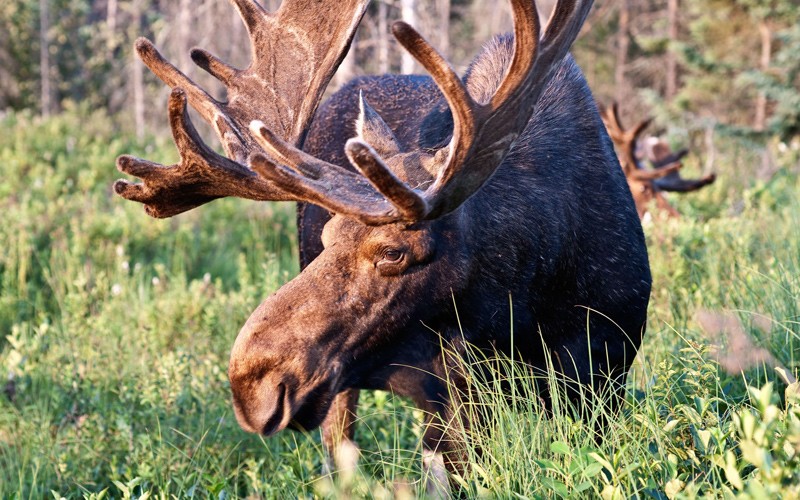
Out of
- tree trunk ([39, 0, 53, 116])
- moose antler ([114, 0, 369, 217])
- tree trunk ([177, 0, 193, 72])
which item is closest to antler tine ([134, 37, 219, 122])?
moose antler ([114, 0, 369, 217])

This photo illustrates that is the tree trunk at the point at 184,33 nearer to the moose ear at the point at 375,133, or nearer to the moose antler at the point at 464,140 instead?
the moose ear at the point at 375,133

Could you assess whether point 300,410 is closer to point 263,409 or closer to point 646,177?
point 263,409

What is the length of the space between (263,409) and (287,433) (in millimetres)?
1333

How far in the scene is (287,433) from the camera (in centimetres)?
440

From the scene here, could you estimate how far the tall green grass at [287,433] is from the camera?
272 cm

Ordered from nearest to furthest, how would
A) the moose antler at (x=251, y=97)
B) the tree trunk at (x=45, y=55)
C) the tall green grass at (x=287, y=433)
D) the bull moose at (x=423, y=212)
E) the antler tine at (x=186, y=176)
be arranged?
the tall green grass at (x=287, y=433)
the bull moose at (x=423, y=212)
the antler tine at (x=186, y=176)
the moose antler at (x=251, y=97)
the tree trunk at (x=45, y=55)

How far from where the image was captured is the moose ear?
11.6ft

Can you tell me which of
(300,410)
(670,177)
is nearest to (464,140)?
(300,410)

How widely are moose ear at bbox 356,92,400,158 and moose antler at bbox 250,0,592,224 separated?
32 cm

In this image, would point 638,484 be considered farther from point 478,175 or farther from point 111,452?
point 111,452

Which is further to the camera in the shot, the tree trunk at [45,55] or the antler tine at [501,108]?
the tree trunk at [45,55]

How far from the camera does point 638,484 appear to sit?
2.73 meters

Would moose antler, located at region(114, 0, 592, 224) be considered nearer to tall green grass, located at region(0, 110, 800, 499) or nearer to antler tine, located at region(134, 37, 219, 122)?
antler tine, located at region(134, 37, 219, 122)

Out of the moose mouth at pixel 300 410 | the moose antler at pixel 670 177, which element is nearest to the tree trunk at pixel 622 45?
the moose antler at pixel 670 177
